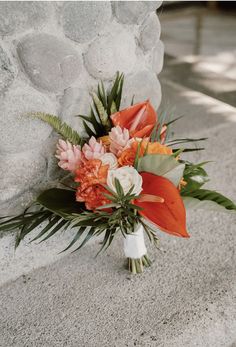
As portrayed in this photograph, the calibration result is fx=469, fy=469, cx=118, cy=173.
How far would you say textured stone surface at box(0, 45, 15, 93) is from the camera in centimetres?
109

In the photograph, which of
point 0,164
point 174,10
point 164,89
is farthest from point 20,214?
point 174,10

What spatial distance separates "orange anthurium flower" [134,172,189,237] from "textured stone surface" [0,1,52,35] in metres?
0.44

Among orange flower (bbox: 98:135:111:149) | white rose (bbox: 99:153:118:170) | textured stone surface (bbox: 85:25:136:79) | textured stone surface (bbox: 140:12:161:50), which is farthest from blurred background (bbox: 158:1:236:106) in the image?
white rose (bbox: 99:153:118:170)

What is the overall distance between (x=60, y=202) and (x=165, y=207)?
30 centimetres

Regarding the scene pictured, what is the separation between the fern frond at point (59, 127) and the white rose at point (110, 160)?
0.12 meters

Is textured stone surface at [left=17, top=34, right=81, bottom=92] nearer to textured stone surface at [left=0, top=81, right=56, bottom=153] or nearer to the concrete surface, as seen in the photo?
textured stone surface at [left=0, top=81, right=56, bottom=153]

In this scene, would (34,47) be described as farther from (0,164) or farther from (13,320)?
(13,320)

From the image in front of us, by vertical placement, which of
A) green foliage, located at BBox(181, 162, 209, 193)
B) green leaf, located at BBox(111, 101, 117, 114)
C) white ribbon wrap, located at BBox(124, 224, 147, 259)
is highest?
green leaf, located at BBox(111, 101, 117, 114)

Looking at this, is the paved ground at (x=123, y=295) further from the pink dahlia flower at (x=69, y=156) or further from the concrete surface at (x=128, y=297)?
the pink dahlia flower at (x=69, y=156)

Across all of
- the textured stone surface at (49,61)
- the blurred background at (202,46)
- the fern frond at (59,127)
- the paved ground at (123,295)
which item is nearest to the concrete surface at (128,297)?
the paved ground at (123,295)

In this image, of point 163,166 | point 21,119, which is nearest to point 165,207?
point 163,166

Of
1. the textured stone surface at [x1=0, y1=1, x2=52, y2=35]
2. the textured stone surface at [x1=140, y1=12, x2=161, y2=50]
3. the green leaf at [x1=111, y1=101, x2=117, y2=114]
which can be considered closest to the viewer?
the textured stone surface at [x1=0, y1=1, x2=52, y2=35]

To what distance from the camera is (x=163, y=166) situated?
108 centimetres

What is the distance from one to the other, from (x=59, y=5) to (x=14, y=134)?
33 cm
